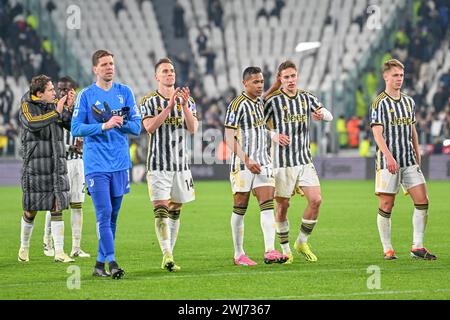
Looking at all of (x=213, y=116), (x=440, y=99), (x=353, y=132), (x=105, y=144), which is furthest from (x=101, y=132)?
(x=440, y=99)

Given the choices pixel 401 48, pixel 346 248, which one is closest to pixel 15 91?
pixel 401 48

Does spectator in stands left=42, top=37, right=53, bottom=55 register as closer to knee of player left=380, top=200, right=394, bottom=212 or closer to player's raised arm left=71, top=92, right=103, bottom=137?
knee of player left=380, top=200, right=394, bottom=212

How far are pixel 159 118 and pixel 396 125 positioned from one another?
2895 millimetres

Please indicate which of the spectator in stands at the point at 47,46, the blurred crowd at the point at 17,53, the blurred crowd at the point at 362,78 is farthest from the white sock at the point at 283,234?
the spectator in stands at the point at 47,46

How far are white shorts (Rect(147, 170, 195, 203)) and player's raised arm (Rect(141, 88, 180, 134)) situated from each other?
1.62 feet

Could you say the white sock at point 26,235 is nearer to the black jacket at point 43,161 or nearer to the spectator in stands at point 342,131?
the black jacket at point 43,161

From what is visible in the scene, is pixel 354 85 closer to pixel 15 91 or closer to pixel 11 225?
pixel 15 91

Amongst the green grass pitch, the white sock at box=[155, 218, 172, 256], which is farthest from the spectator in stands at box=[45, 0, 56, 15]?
the white sock at box=[155, 218, 172, 256]

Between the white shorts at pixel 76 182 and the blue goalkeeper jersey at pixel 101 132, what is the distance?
275 cm

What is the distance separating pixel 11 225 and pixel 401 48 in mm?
21060

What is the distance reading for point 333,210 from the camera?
19.7m

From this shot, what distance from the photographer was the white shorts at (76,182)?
12.8 meters

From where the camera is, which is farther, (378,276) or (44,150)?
(44,150)

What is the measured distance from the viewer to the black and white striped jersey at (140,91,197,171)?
10.9m
